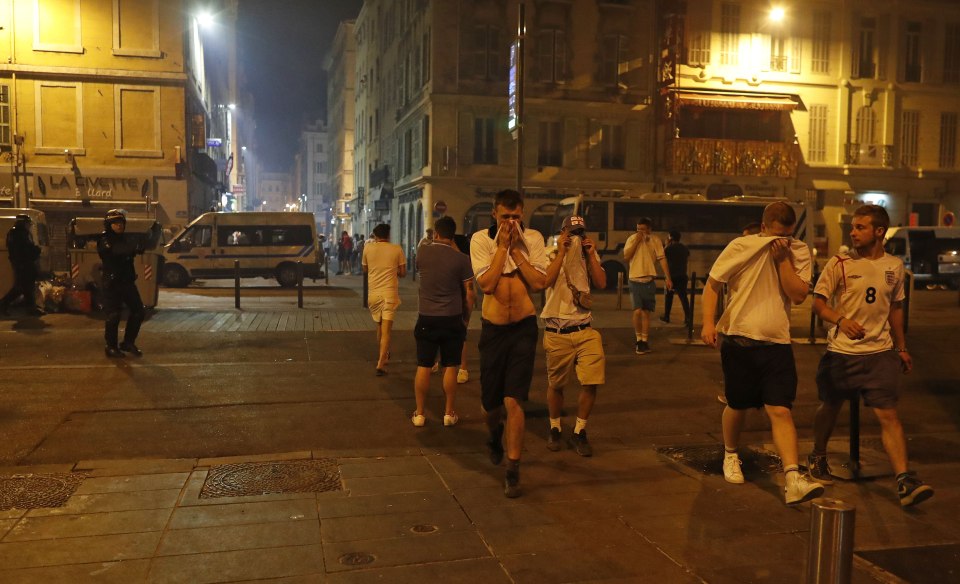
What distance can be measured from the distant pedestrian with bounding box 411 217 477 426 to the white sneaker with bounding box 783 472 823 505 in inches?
114

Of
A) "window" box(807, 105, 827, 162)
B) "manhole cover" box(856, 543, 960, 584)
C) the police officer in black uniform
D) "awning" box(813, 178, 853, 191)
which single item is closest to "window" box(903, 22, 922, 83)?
"window" box(807, 105, 827, 162)

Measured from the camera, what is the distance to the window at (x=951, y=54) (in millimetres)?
34500

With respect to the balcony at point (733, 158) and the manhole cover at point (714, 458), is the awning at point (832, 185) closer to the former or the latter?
the balcony at point (733, 158)

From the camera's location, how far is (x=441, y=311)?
6.67m

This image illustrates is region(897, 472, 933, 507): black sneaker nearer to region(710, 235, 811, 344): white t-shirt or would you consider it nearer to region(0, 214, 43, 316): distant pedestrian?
region(710, 235, 811, 344): white t-shirt

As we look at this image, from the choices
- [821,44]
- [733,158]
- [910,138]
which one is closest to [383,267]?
[733,158]

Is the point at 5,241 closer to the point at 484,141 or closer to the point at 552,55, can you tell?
the point at 484,141

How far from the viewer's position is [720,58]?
107 feet

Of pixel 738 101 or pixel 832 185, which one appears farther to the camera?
pixel 832 185

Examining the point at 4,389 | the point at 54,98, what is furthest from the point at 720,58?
the point at 4,389

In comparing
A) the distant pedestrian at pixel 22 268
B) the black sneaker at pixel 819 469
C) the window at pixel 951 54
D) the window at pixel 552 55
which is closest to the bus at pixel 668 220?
the window at pixel 552 55

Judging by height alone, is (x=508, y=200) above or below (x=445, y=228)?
above

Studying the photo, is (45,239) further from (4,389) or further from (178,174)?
(178,174)

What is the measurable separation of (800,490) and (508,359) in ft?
6.24
